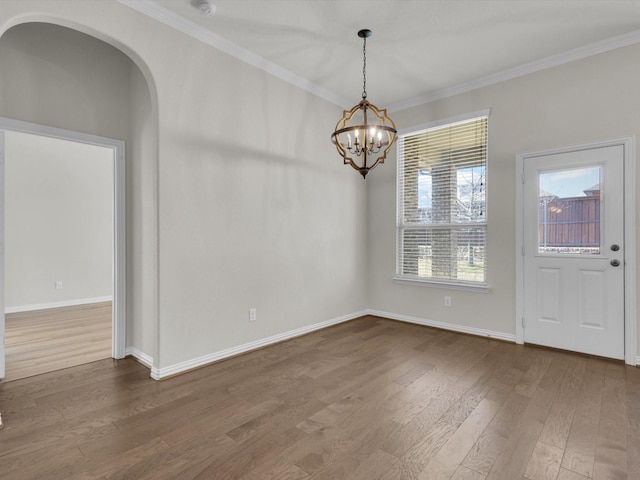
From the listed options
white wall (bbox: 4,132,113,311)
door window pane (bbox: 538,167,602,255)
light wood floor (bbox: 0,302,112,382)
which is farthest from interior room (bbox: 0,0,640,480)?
white wall (bbox: 4,132,113,311)

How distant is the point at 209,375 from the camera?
2.95 m

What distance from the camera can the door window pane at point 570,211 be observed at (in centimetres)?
336

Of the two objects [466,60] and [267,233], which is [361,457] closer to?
[267,233]

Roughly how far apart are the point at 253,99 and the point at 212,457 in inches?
127

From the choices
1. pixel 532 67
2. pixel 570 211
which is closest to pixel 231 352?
pixel 570 211

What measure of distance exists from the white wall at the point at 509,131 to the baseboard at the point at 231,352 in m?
1.23

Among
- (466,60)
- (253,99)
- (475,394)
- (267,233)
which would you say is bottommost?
(475,394)

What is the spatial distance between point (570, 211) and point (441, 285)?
5.39 feet

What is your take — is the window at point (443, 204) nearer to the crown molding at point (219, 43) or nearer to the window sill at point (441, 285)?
the window sill at point (441, 285)

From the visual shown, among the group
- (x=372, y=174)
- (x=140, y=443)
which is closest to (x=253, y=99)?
(x=372, y=174)

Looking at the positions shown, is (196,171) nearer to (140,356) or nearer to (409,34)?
(140,356)

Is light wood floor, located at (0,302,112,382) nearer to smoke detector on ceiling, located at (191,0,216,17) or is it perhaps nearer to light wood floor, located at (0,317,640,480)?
light wood floor, located at (0,317,640,480)

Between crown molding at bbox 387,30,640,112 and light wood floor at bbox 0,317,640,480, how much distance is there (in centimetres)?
308

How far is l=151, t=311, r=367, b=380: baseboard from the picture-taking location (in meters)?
2.91
